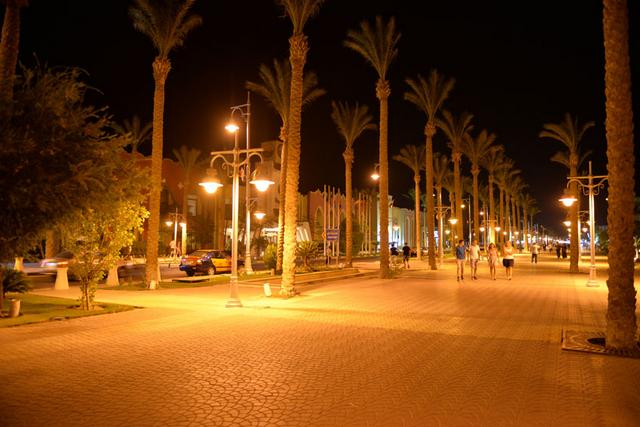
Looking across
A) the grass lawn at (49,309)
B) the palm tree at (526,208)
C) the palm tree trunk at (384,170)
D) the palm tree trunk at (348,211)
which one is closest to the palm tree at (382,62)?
the palm tree trunk at (384,170)

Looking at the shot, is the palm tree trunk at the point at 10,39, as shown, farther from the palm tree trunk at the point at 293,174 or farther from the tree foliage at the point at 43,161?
the palm tree trunk at the point at 293,174

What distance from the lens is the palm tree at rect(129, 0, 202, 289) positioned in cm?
2098

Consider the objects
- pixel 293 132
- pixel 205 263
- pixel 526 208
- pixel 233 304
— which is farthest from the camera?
pixel 526 208

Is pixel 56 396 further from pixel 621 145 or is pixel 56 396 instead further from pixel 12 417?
pixel 621 145

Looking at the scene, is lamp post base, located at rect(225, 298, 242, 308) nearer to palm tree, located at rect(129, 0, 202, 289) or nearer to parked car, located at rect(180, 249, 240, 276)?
palm tree, located at rect(129, 0, 202, 289)

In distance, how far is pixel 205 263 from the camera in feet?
96.1

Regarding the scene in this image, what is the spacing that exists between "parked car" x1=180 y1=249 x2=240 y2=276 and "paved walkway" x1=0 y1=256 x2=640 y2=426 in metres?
14.9

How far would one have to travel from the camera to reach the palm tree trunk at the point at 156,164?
20.7m

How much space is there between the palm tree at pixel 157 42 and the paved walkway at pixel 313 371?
7467 mm

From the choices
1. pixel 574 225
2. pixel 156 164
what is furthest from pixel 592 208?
pixel 156 164

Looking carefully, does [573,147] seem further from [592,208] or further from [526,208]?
[526,208]

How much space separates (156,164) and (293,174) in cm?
689

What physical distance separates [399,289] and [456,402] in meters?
15.0

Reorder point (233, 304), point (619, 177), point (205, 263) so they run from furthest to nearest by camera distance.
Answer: point (205, 263), point (233, 304), point (619, 177)
